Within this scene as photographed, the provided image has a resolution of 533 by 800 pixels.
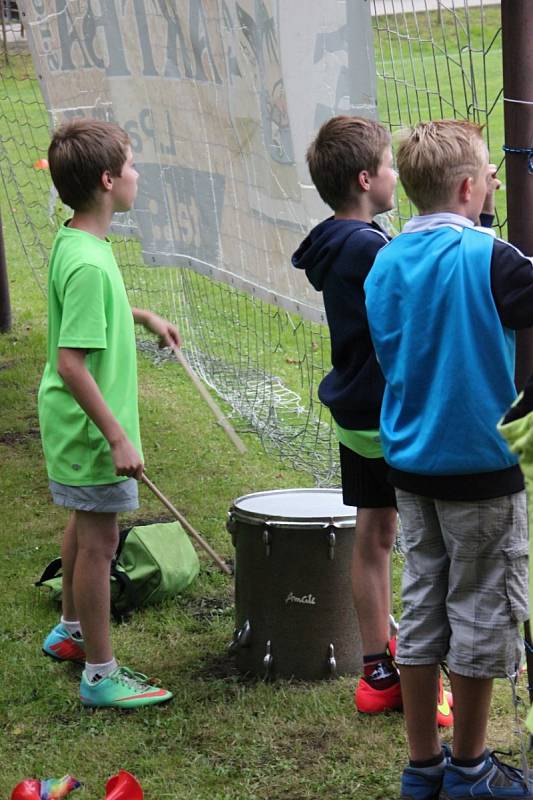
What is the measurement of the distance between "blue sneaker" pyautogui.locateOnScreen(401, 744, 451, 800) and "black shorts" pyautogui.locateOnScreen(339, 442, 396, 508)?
79 centimetres

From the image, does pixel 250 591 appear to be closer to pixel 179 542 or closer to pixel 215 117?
pixel 179 542

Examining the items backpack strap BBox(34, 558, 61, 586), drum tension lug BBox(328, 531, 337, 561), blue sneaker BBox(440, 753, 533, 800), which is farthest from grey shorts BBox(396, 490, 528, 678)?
backpack strap BBox(34, 558, 61, 586)

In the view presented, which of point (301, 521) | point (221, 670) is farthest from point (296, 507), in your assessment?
point (221, 670)

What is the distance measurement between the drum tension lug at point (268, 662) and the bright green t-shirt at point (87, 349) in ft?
2.41

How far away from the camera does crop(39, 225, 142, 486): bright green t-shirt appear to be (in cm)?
338

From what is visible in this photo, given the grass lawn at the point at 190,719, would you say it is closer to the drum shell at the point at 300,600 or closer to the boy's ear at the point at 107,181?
the drum shell at the point at 300,600

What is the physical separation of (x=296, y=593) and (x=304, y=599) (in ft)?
0.10

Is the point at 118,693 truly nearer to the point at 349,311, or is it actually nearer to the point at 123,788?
the point at 123,788

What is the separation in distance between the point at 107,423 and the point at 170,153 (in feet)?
8.25

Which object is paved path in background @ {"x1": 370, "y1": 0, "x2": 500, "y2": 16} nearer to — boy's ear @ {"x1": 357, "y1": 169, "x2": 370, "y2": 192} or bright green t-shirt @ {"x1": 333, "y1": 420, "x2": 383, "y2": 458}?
boy's ear @ {"x1": 357, "y1": 169, "x2": 370, "y2": 192}

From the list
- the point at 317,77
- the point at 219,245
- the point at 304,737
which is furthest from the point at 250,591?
the point at 219,245

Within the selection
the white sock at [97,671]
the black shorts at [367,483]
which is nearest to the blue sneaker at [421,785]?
the black shorts at [367,483]

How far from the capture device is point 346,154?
3256 millimetres

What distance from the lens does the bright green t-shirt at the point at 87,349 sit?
338cm
